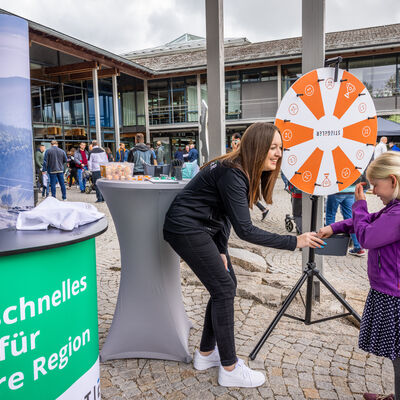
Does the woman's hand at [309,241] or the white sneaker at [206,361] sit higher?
the woman's hand at [309,241]

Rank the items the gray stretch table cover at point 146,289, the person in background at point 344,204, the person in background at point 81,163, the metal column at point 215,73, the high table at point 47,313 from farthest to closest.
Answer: the person in background at point 81,163 → the person in background at point 344,204 → the metal column at point 215,73 → the gray stretch table cover at point 146,289 → the high table at point 47,313

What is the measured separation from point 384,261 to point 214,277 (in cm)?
93

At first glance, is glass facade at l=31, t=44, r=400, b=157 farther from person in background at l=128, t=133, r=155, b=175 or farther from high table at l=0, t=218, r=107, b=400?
high table at l=0, t=218, r=107, b=400

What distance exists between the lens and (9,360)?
1454mm

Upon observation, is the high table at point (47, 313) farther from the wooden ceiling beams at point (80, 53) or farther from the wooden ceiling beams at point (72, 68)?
the wooden ceiling beams at point (72, 68)

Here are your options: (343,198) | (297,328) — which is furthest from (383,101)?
(297,328)

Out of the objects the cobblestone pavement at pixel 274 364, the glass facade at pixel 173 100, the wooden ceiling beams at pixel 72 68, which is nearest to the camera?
the cobblestone pavement at pixel 274 364

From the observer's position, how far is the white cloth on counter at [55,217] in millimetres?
1763

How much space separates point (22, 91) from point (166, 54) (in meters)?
28.9

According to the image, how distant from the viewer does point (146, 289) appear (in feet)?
8.78

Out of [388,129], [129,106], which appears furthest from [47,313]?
[129,106]

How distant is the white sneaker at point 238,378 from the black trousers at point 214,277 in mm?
61

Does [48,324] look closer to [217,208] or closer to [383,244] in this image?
[217,208]

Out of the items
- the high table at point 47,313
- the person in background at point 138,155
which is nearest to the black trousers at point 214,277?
the high table at point 47,313
